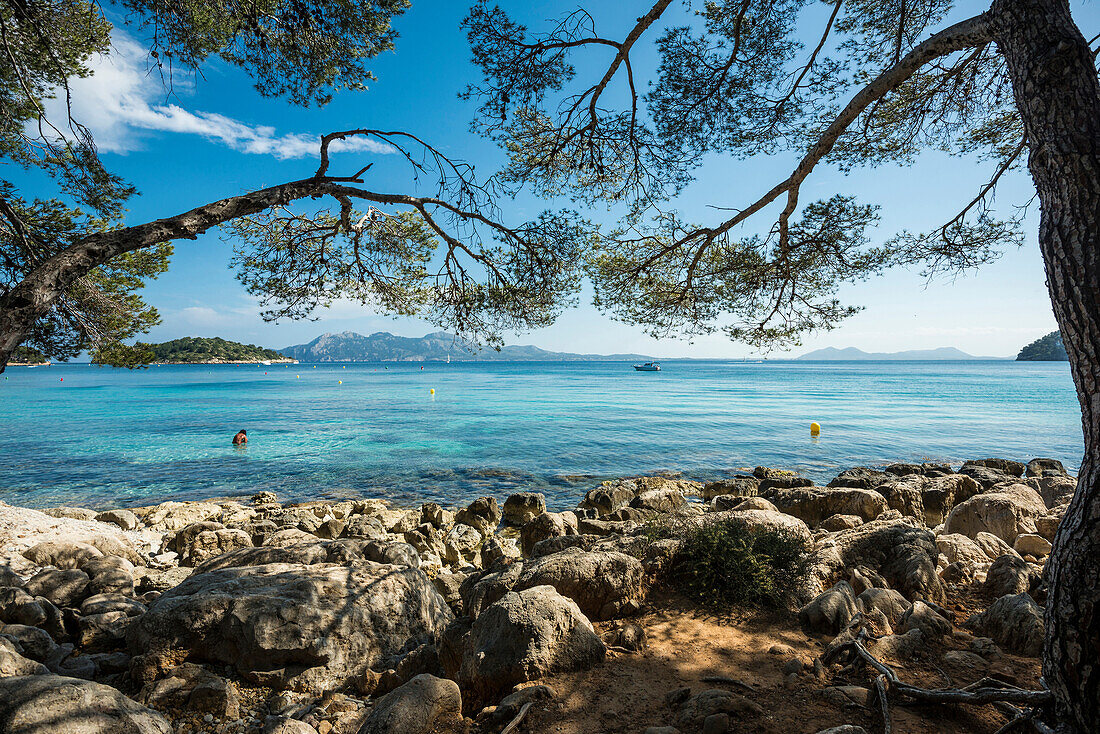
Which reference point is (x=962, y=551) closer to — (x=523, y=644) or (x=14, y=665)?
(x=523, y=644)

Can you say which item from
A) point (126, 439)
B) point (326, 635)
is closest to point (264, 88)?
point (326, 635)

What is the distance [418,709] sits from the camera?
2725 mm

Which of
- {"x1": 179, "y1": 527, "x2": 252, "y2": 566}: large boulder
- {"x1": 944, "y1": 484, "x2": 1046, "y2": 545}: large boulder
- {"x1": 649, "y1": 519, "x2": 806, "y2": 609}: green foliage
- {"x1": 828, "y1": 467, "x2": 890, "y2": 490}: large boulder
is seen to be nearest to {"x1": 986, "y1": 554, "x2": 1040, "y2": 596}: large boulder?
{"x1": 649, "y1": 519, "x2": 806, "y2": 609}: green foliage

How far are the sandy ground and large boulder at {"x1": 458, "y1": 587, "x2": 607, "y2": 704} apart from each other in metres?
0.12

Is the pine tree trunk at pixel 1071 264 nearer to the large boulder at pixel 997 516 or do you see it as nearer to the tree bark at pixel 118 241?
the tree bark at pixel 118 241

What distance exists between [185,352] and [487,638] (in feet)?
373

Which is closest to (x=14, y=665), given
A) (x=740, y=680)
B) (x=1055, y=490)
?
(x=740, y=680)

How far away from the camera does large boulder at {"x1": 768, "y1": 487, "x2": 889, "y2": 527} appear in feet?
29.0

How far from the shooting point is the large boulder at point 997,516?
22.7 ft

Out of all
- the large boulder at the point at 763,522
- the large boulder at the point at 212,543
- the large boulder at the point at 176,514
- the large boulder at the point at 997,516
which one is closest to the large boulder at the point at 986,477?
the large boulder at the point at 997,516

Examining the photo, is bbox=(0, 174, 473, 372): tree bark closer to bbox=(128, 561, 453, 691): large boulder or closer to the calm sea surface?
bbox=(128, 561, 453, 691): large boulder

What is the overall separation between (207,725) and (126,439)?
2739 cm

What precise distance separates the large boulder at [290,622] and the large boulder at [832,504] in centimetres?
768

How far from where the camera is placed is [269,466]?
17422 millimetres
